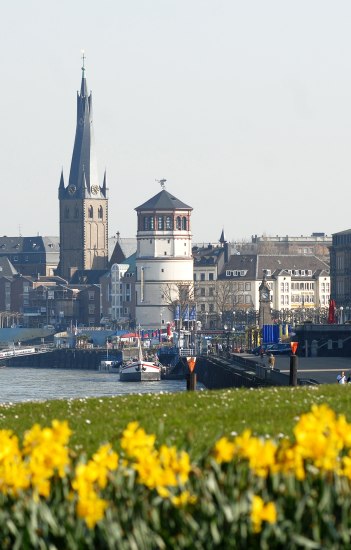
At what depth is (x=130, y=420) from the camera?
24.6m

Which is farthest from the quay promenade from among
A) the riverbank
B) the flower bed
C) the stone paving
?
the flower bed

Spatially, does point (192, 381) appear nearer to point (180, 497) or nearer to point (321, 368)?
point (180, 497)

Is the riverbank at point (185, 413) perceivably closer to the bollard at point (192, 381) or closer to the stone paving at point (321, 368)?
the bollard at point (192, 381)

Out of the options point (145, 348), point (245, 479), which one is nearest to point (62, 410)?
point (245, 479)

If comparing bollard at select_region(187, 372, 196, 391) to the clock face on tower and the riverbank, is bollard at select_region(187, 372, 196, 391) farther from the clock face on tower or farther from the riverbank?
the clock face on tower

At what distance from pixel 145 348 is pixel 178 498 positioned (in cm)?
17181

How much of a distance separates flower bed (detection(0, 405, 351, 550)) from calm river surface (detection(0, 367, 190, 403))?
7466cm

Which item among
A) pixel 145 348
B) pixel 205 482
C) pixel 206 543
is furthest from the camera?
pixel 145 348

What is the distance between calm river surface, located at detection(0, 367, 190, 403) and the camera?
100625 millimetres

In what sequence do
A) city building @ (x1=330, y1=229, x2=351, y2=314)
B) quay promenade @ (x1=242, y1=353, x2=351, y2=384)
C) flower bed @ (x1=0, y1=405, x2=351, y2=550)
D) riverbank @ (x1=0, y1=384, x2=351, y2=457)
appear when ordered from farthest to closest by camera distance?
city building @ (x1=330, y1=229, x2=351, y2=314) → quay promenade @ (x1=242, y1=353, x2=351, y2=384) → riverbank @ (x1=0, y1=384, x2=351, y2=457) → flower bed @ (x1=0, y1=405, x2=351, y2=550)

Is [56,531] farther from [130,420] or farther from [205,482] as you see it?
[130,420]

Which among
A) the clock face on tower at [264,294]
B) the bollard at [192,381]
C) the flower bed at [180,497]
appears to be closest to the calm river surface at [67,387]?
the clock face on tower at [264,294]

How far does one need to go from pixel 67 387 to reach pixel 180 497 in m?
106

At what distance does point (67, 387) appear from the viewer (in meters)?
121
